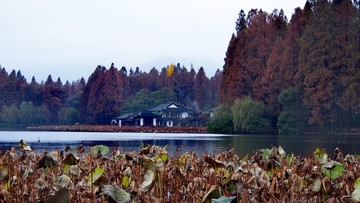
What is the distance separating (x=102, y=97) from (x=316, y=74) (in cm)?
4423

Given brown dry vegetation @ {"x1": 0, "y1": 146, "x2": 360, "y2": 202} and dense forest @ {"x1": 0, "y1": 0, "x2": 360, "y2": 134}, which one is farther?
dense forest @ {"x1": 0, "y1": 0, "x2": 360, "y2": 134}

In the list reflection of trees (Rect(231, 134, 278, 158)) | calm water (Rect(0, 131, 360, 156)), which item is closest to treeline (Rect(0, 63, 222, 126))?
calm water (Rect(0, 131, 360, 156))

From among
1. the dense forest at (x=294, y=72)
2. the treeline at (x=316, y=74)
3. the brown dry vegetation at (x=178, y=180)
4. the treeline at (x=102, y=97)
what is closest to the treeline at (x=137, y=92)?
the treeline at (x=102, y=97)

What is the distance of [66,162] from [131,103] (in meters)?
87.6

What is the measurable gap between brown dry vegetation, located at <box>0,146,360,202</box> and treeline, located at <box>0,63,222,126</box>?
272 feet

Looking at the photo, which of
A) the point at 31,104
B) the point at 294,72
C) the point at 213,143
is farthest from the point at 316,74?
the point at 31,104

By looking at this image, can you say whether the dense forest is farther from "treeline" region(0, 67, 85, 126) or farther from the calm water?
"treeline" region(0, 67, 85, 126)

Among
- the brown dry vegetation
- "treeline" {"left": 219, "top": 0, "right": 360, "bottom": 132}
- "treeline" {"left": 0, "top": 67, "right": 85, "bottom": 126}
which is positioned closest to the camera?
the brown dry vegetation

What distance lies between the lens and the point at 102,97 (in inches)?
3625

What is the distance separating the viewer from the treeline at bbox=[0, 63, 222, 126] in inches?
3652

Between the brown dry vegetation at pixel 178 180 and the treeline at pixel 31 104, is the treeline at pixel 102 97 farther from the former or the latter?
the brown dry vegetation at pixel 178 180

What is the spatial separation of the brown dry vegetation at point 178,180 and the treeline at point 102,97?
272 ft

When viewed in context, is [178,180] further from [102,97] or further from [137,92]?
[137,92]

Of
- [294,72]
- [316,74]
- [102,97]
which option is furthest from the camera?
[102,97]
